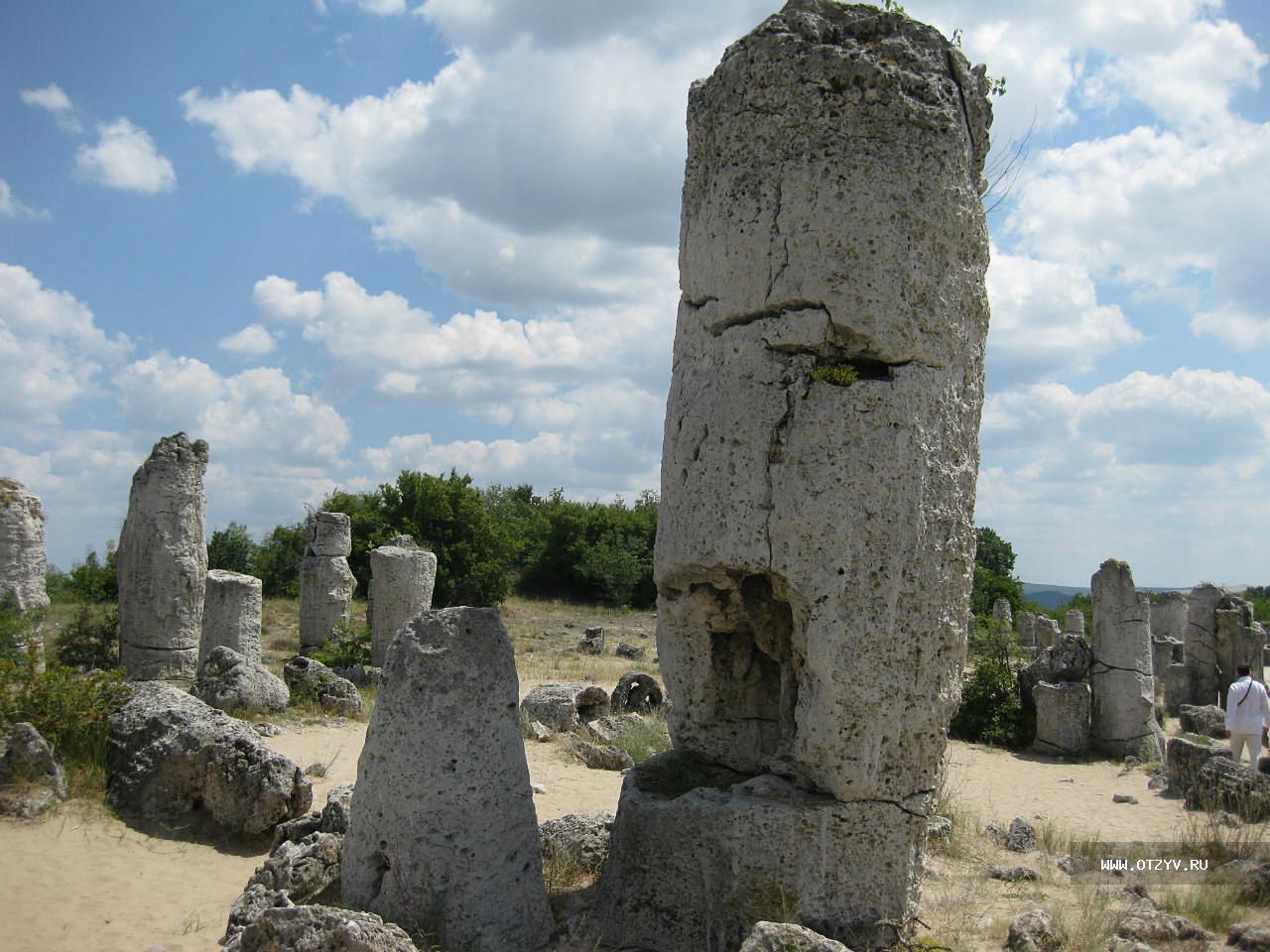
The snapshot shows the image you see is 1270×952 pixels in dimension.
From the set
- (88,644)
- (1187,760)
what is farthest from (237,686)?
(1187,760)

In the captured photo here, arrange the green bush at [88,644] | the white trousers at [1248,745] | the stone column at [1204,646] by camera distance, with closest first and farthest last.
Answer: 1. the white trousers at [1248,745]
2. the green bush at [88,644]
3. the stone column at [1204,646]

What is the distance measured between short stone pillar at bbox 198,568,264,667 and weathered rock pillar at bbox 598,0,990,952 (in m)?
9.12

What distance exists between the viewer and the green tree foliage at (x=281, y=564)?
92.8ft

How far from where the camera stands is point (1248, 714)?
31.1ft

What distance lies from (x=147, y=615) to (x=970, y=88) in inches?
398

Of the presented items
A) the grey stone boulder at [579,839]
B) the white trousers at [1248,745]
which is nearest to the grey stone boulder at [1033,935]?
the grey stone boulder at [579,839]

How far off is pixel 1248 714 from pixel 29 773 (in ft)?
34.7

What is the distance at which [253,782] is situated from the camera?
6527 millimetres

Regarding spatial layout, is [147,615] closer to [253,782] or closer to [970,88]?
[253,782]

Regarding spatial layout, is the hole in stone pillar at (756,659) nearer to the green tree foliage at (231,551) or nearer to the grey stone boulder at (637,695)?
the grey stone boulder at (637,695)

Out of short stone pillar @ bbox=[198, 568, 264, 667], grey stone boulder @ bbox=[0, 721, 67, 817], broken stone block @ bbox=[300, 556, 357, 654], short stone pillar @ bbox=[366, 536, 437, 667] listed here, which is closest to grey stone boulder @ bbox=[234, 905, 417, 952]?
grey stone boulder @ bbox=[0, 721, 67, 817]

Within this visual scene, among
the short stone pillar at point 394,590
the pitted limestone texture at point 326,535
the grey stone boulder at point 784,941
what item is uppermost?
the pitted limestone texture at point 326,535

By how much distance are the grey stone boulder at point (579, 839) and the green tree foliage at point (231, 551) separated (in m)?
25.0

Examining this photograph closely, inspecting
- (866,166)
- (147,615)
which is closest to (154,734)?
(147,615)
